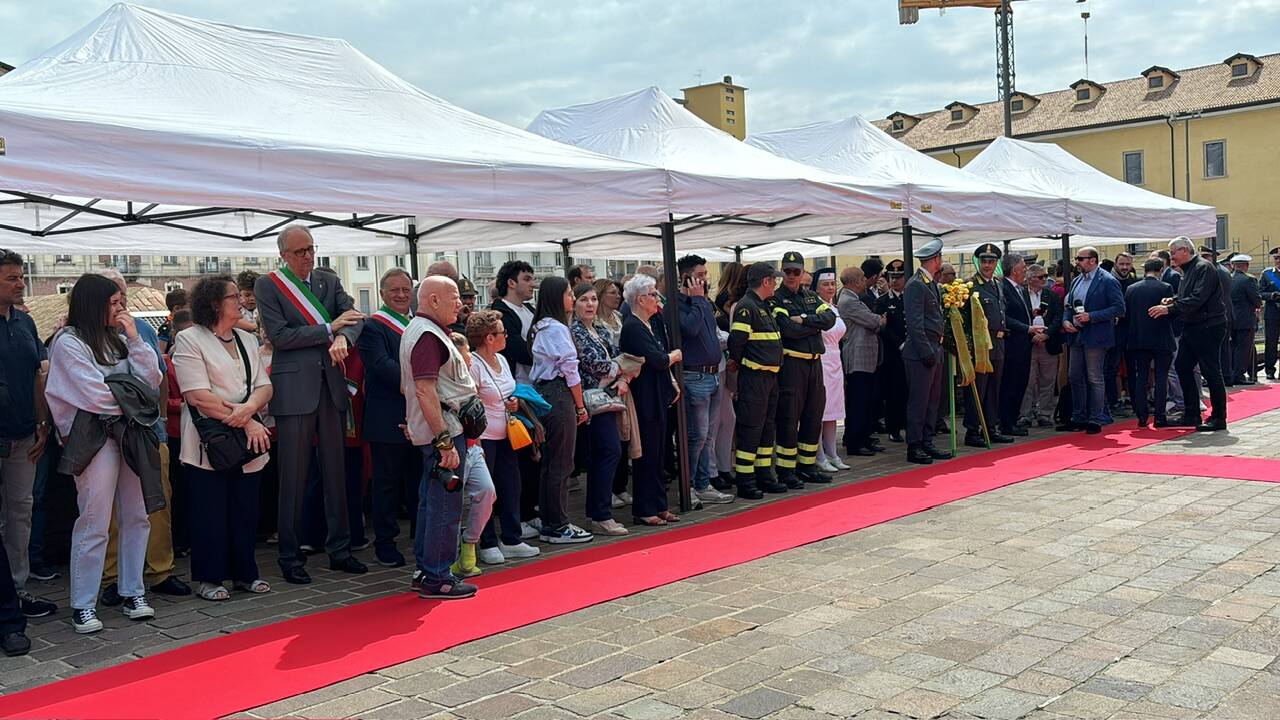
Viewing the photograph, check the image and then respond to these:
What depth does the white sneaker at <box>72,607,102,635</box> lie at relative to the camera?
5.26 m

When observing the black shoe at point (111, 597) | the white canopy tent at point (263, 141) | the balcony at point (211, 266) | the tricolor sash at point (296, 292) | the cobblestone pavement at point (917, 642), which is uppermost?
the balcony at point (211, 266)

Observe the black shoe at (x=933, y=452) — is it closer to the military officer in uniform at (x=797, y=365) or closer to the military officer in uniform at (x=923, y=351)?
the military officer in uniform at (x=923, y=351)

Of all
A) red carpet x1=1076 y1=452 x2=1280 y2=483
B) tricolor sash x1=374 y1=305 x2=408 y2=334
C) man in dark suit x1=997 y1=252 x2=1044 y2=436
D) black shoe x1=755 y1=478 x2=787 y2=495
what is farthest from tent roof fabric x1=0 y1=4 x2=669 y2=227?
man in dark suit x1=997 y1=252 x2=1044 y2=436

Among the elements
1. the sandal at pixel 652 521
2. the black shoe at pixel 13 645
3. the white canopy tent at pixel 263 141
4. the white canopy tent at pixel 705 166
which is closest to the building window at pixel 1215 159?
the white canopy tent at pixel 705 166

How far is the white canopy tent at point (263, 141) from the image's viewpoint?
A: 520 centimetres

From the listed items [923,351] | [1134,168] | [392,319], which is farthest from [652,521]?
[1134,168]

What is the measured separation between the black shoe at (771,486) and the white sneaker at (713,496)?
35 cm

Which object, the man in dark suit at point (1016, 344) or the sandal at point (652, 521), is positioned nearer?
the sandal at point (652, 521)

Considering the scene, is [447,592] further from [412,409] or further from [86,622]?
[86,622]

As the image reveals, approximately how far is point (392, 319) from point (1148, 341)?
321 inches

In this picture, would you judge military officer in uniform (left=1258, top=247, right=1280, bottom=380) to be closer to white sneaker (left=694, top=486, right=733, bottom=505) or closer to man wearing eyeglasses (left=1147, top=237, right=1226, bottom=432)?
man wearing eyeglasses (left=1147, top=237, right=1226, bottom=432)

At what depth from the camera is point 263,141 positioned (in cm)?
571

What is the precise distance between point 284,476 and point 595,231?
6.25 m

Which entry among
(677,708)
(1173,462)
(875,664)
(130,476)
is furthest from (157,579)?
(1173,462)
